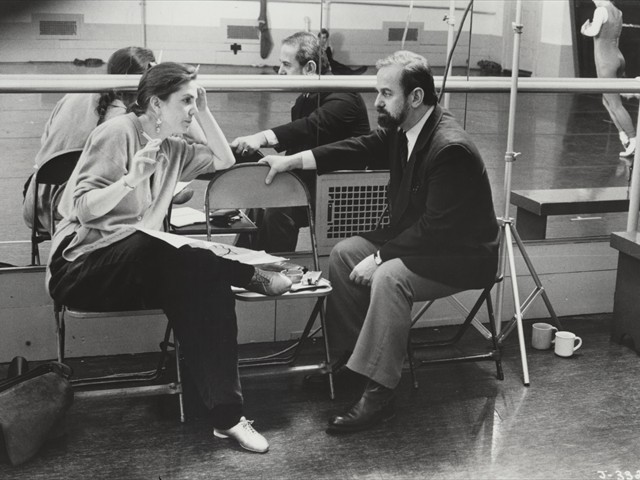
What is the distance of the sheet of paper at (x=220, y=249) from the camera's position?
→ 131 inches

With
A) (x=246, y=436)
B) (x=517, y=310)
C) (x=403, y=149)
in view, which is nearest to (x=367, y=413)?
(x=246, y=436)

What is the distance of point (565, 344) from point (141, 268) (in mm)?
2081

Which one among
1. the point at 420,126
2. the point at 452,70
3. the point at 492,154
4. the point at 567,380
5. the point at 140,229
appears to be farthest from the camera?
the point at 492,154

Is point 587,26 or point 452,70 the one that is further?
point 587,26

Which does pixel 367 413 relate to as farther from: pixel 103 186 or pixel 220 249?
pixel 103 186

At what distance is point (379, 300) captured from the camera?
141 inches

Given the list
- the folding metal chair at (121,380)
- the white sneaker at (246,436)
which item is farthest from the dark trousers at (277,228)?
the white sneaker at (246,436)

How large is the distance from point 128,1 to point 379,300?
6.14 ft

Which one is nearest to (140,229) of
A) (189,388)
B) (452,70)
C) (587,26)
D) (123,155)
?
(123,155)

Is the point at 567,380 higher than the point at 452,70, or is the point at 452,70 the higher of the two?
the point at 452,70

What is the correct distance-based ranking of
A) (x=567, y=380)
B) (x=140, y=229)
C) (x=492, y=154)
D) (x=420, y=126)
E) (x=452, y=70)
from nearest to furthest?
(x=140, y=229), (x=420, y=126), (x=567, y=380), (x=452, y=70), (x=492, y=154)

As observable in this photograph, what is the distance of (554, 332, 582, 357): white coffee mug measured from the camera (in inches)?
168

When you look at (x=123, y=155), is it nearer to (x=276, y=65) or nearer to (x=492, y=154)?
(x=276, y=65)

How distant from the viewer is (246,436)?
3.35m
